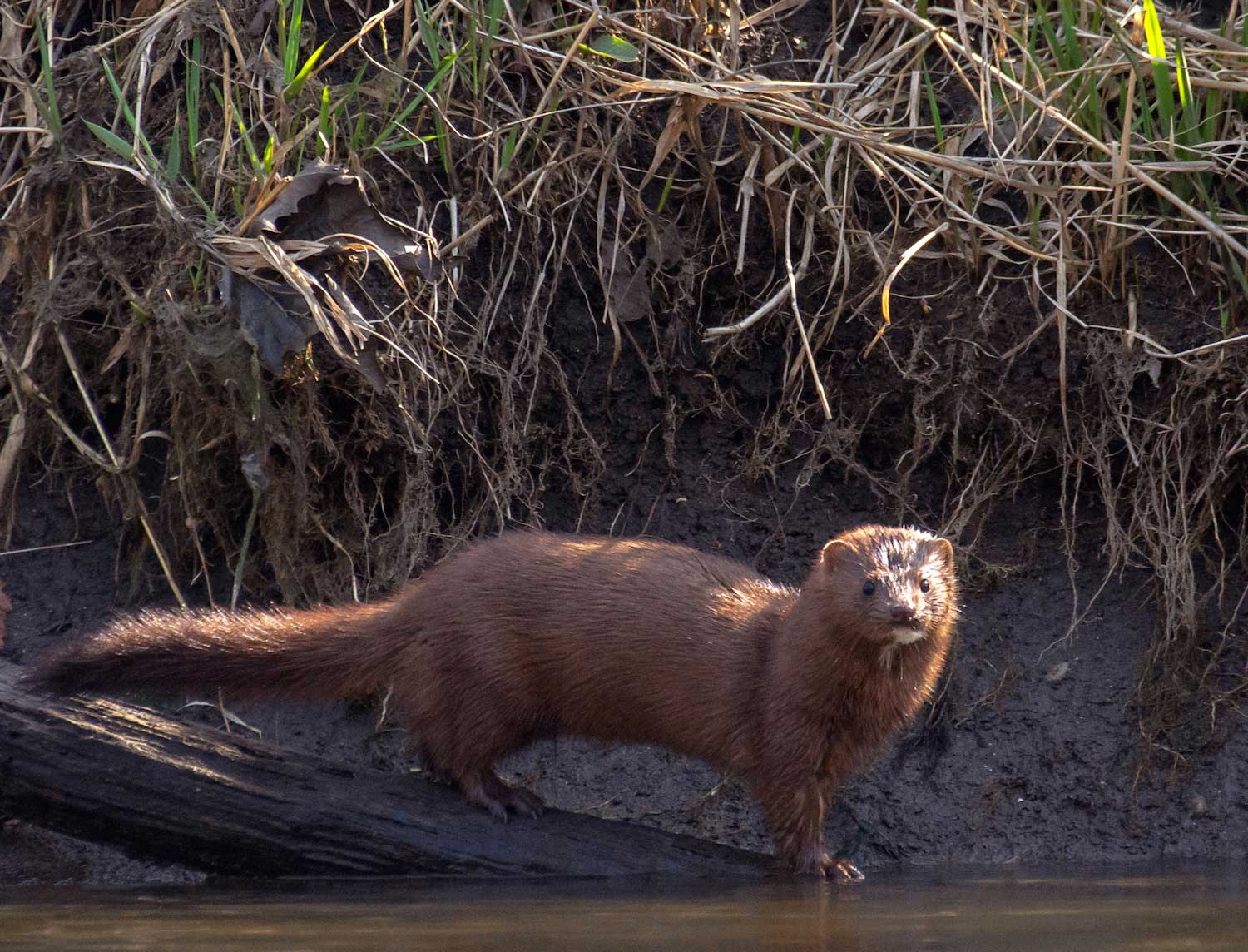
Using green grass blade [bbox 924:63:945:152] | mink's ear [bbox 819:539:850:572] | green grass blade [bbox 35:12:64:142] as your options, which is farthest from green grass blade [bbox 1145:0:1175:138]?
green grass blade [bbox 35:12:64:142]

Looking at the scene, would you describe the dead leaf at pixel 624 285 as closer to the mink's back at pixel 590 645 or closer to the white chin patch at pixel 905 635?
the mink's back at pixel 590 645

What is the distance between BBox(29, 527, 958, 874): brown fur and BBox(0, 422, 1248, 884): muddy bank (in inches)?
22.5

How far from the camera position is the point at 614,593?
3.66 meters

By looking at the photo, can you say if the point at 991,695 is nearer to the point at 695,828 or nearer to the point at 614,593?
the point at 695,828

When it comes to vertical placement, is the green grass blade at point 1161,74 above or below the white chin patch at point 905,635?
above

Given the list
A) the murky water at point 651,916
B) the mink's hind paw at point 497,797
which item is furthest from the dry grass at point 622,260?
the murky water at point 651,916

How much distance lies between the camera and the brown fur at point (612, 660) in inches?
139

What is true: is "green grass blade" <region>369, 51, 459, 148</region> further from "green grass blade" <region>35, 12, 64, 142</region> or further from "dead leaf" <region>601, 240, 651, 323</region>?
"green grass blade" <region>35, 12, 64, 142</region>

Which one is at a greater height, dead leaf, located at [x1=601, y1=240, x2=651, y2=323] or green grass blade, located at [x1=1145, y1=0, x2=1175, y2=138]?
green grass blade, located at [x1=1145, y1=0, x2=1175, y2=138]

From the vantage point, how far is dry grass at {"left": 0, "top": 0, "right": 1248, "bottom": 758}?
14.0ft

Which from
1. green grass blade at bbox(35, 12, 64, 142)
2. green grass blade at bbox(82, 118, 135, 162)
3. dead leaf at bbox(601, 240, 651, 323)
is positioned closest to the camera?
green grass blade at bbox(82, 118, 135, 162)

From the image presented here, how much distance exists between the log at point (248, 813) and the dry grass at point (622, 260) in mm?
973

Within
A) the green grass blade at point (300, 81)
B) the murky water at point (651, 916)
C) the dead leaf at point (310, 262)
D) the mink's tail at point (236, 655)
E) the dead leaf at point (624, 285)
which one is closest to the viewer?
the murky water at point (651, 916)

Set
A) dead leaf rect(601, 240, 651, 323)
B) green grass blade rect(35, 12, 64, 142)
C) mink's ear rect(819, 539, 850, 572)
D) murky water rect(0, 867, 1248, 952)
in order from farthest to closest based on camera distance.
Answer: dead leaf rect(601, 240, 651, 323) → green grass blade rect(35, 12, 64, 142) → mink's ear rect(819, 539, 850, 572) → murky water rect(0, 867, 1248, 952)
